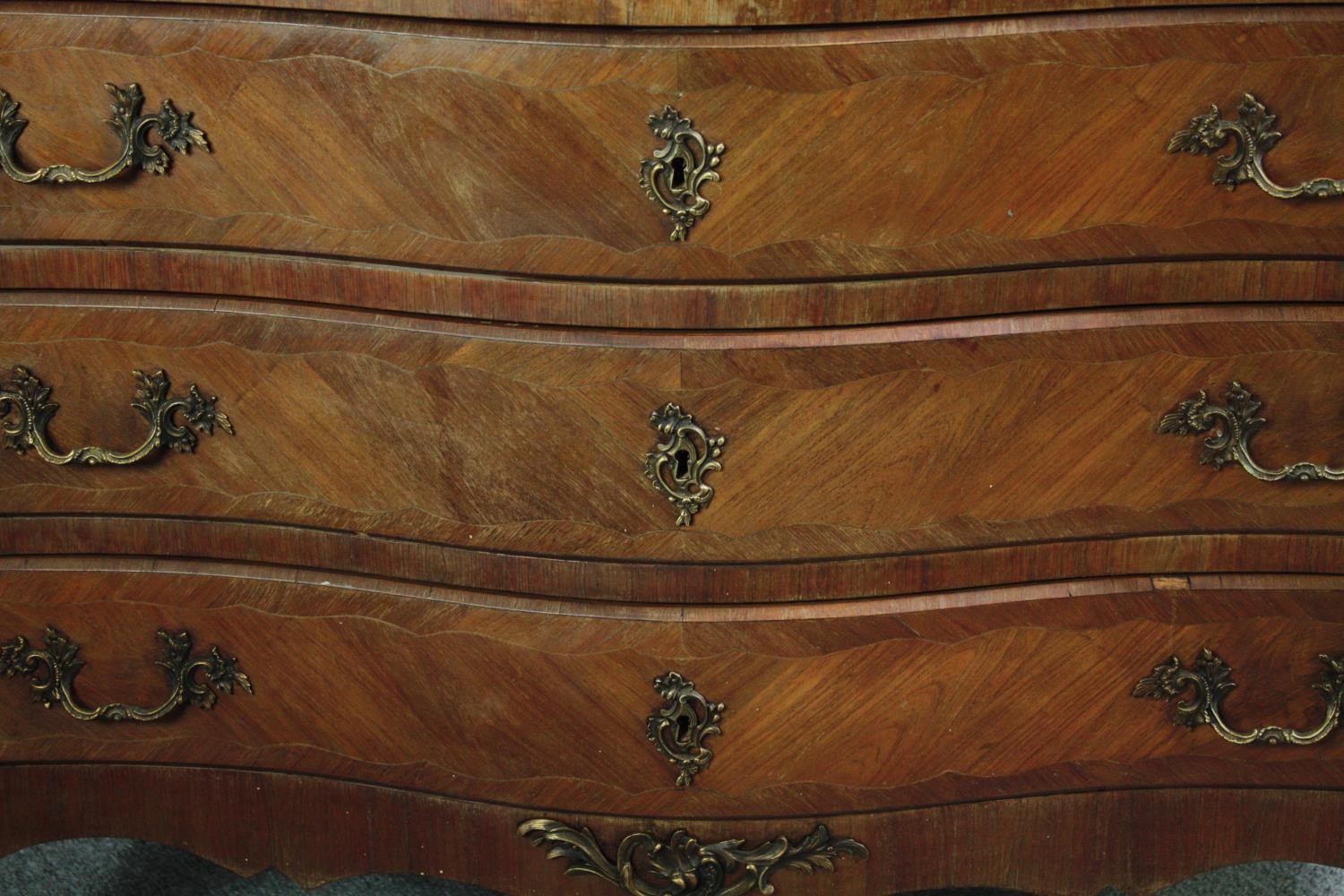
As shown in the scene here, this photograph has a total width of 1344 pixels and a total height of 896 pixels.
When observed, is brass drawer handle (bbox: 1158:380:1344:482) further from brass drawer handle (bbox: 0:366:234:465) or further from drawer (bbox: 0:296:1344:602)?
brass drawer handle (bbox: 0:366:234:465)

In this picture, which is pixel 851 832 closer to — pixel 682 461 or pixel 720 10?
pixel 682 461

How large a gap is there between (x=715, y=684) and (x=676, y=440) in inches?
8.0

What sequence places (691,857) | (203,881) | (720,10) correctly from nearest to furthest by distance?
(720,10) → (691,857) → (203,881)

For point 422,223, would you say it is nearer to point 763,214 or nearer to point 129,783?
point 763,214

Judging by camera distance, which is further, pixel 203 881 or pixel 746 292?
pixel 203 881

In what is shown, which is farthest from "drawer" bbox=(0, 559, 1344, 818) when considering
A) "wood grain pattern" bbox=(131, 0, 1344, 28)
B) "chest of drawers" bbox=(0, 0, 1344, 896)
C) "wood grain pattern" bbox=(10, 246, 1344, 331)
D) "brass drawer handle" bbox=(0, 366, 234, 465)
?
"wood grain pattern" bbox=(131, 0, 1344, 28)

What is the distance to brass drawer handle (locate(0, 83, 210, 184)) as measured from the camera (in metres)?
1.08

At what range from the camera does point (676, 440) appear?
110 cm

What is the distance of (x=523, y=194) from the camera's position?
41.4 inches

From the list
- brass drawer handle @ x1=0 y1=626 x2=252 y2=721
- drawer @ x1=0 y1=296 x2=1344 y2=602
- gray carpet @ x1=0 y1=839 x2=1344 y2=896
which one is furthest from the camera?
gray carpet @ x1=0 y1=839 x2=1344 y2=896

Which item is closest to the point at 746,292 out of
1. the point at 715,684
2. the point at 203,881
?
the point at 715,684

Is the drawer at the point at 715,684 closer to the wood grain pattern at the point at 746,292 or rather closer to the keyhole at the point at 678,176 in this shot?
the wood grain pattern at the point at 746,292

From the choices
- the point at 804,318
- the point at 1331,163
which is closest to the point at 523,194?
the point at 804,318

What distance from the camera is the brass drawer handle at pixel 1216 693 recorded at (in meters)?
1.18
